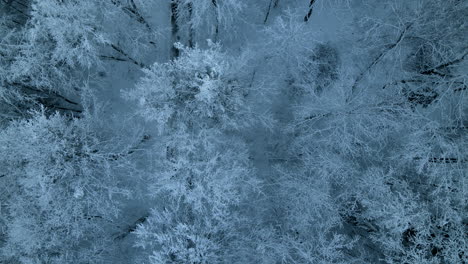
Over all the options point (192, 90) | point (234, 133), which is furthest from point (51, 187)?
point (234, 133)

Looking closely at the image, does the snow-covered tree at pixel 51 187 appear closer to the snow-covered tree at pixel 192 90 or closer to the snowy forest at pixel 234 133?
the snowy forest at pixel 234 133

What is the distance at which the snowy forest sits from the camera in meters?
10.2

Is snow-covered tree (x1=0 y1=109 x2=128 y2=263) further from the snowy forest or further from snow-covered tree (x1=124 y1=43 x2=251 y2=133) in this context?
snow-covered tree (x1=124 y1=43 x2=251 y2=133)

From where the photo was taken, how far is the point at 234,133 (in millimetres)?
12969

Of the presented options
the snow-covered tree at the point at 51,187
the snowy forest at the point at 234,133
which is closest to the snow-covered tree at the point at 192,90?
the snowy forest at the point at 234,133

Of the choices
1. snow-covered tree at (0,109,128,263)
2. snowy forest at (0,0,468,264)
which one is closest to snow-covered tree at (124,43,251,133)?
snowy forest at (0,0,468,264)

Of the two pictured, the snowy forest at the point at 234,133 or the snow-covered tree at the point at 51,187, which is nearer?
the snow-covered tree at the point at 51,187

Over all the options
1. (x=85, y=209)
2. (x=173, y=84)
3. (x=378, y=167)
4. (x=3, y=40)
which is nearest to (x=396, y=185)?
(x=378, y=167)

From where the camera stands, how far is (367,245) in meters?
12.7

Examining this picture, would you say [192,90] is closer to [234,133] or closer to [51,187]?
[234,133]

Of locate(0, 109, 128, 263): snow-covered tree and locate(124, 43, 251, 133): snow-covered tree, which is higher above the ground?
locate(124, 43, 251, 133): snow-covered tree

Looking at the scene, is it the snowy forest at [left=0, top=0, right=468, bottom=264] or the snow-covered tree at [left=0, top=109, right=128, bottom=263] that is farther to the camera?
the snowy forest at [left=0, top=0, right=468, bottom=264]

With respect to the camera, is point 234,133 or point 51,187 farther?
point 234,133

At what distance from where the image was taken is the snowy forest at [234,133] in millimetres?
10203
